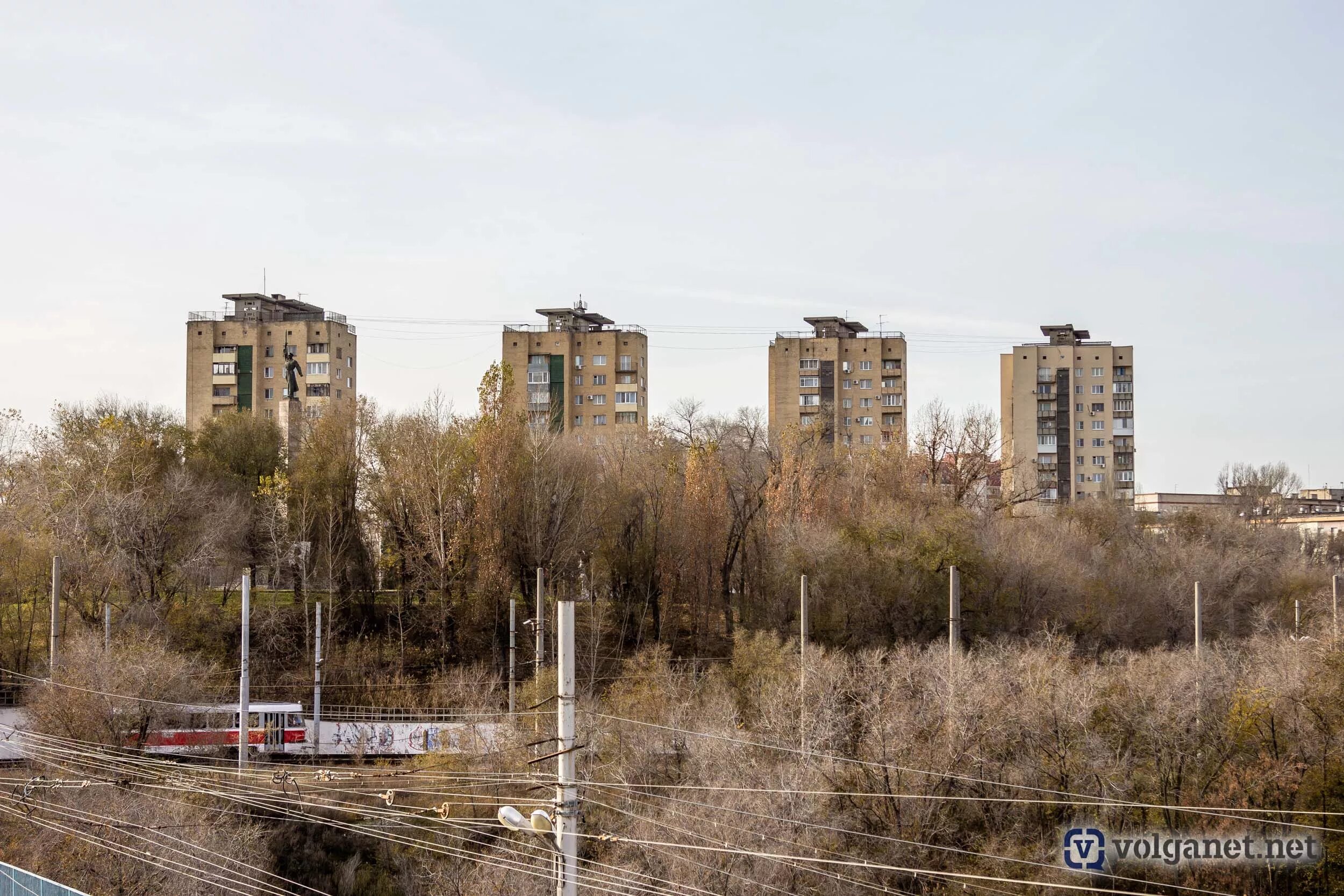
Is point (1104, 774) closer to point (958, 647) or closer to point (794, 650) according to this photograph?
point (958, 647)

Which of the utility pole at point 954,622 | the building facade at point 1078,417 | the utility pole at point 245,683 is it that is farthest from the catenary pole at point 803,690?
the building facade at point 1078,417

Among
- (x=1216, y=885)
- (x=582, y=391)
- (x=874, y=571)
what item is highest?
(x=582, y=391)

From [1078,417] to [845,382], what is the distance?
15.0 m

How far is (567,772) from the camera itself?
955cm

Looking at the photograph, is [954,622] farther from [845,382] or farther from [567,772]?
[845,382]

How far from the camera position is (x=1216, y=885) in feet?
62.2

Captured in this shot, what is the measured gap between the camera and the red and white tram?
1015 inches

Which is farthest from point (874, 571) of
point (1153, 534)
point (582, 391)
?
point (582, 391)

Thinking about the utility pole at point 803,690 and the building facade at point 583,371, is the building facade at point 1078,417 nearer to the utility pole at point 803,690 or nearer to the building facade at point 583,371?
the building facade at point 583,371

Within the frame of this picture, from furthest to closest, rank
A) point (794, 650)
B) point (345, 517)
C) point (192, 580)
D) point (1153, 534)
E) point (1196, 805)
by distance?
point (1153, 534)
point (345, 517)
point (192, 580)
point (794, 650)
point (1196, 805)

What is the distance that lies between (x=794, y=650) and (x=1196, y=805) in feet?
39.2

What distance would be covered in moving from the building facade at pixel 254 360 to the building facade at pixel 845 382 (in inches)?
952

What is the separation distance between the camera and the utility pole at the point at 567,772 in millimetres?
9367

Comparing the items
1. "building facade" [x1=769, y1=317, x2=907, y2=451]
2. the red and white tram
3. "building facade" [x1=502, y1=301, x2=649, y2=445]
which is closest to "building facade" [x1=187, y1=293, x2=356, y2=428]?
"building facade" [x1=502, y1=301, x2=649, y2=445]
